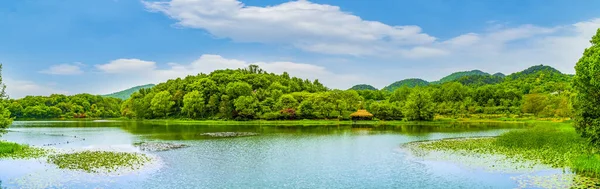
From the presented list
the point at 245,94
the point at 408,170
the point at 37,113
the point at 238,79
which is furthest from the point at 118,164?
the point at 37,113

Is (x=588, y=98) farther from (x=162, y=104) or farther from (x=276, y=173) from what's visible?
(x=162, y=104)

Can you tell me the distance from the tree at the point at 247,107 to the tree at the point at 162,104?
24550 millimetres

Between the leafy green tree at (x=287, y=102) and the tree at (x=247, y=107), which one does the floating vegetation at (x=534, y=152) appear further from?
the tree at (x=247, y=107)

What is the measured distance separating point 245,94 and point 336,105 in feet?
79.7

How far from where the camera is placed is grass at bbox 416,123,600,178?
22312 millimetres

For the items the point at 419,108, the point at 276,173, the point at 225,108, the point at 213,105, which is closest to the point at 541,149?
the point at 276,173

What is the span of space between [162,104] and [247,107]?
93.4 ft

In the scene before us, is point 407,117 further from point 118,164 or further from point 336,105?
point 118,164

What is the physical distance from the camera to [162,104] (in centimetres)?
10719

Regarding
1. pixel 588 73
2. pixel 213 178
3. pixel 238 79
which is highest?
pixel 238 79

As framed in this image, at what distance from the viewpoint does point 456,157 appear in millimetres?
28844

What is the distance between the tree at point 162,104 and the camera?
352 feet

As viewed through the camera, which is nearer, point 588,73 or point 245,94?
point 588,73

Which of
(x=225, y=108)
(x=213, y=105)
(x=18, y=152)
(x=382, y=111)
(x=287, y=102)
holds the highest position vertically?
(x=287, y=102)
